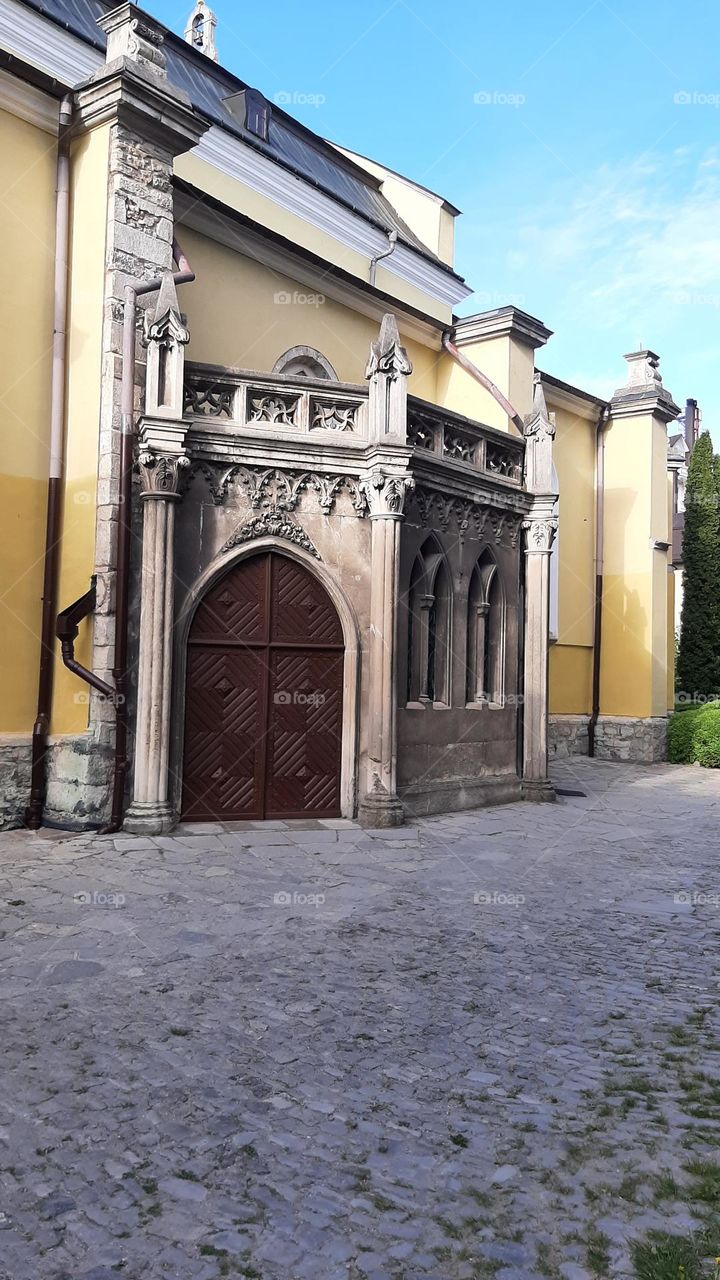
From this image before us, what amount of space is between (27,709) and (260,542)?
9.36ft

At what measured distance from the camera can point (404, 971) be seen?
199 inches

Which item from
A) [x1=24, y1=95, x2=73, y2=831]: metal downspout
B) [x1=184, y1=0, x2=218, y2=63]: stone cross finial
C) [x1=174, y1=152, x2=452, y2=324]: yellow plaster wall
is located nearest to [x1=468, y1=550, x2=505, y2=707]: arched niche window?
[x1=24, y1=95, x2=73, y2=831]: metal downspout

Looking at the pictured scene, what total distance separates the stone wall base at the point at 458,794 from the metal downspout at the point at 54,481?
384 cm

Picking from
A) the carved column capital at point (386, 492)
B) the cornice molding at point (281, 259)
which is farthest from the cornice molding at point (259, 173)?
the carved column capital at point (386, 492)

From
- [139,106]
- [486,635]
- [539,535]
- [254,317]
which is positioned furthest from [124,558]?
[539,535]

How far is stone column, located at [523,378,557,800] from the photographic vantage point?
1188 centimetres

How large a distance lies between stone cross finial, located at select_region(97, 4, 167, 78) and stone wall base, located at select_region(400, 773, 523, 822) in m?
8.13

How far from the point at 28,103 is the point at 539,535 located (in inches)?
299

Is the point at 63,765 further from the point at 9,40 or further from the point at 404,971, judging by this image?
the point at 9,40

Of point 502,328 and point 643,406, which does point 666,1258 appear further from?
point 643,406

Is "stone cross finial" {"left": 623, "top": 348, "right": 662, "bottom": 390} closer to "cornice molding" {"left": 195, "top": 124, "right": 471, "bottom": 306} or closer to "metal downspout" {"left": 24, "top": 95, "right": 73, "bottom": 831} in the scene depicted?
"cornice molding" {"left": 195, "top": 124, "right": 471, "bottom": 306}

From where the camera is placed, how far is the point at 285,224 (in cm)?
1547

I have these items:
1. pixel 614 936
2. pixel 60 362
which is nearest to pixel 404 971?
pixel 614 936

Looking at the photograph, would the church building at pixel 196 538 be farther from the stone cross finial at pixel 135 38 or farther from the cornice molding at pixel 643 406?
the cornice molding at pixel 643 406
